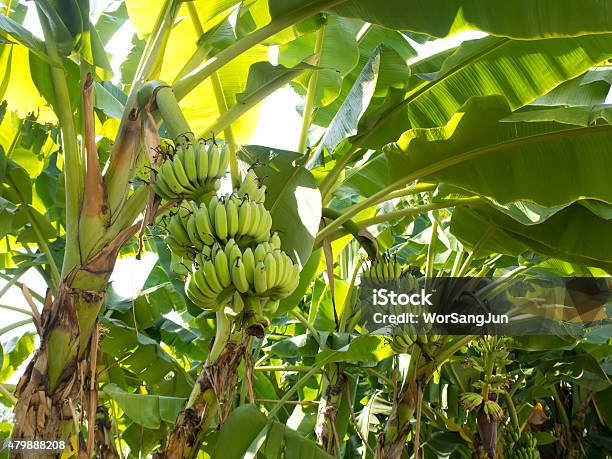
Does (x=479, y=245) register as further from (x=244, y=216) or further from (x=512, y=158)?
(x=244, y=216)

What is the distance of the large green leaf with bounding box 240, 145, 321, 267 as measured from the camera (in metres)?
1.78

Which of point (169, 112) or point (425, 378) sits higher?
point (169, 112)

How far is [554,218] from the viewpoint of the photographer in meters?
2.63

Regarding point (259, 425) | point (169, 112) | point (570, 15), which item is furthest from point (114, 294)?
point (570, 15)

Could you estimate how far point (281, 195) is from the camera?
1.95m

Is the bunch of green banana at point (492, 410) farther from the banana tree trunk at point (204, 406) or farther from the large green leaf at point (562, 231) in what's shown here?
the banana tree trunk at point (204, 406)

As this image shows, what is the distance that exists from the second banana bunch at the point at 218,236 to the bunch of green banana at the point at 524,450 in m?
3.03

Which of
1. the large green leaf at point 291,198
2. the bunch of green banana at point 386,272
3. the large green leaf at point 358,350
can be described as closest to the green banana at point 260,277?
the large green leaf at point 291,198

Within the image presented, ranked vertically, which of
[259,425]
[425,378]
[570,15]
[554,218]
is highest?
[570,15]

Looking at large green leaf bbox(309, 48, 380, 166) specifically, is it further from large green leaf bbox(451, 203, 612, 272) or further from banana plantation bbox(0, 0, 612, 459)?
large green leaf bbox(451, 203, 612, 272)

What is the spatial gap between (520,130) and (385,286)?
68 cm

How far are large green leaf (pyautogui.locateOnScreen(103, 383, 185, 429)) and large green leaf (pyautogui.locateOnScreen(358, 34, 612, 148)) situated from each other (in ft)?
3.98

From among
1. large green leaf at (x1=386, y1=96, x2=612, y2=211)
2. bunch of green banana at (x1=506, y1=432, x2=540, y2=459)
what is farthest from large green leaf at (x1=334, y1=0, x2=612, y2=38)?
bunch of green banana at (x1=506, y1=432, x2=540, y2=459)

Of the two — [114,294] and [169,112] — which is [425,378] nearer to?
[114,294]
